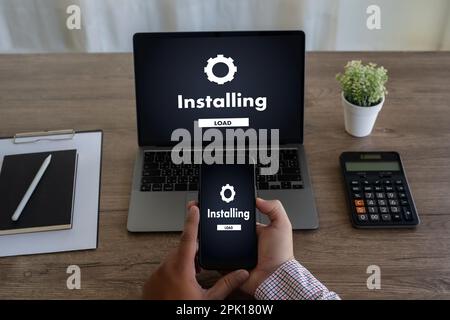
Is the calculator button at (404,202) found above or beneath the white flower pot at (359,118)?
beneath

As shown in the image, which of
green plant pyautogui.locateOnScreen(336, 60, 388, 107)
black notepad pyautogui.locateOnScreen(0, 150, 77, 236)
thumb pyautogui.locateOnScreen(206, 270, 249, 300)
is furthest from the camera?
green plant pyautogui.locateOnScreen(336, 60, 388, 107)

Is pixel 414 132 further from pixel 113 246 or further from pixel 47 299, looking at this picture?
pixel 47 299

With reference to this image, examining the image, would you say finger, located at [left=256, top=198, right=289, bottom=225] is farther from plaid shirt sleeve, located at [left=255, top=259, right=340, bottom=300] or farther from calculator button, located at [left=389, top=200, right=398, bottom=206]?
calculator button, located at [left=389, top=200, right=398, bottom=206]

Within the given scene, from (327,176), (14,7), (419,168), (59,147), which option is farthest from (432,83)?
(14,7)

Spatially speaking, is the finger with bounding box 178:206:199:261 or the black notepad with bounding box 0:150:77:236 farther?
the black notepad with bounding box 0:150:77:236

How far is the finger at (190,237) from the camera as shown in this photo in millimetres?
868

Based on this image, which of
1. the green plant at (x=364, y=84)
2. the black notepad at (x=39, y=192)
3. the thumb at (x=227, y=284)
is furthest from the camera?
the green plant at (x=364, y=84)

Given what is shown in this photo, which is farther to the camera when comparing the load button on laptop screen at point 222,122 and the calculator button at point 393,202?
the load button on laptop screen at point 222,122

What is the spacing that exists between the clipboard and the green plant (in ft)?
1.79

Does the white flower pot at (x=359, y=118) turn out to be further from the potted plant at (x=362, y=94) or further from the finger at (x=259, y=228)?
the finger at (x=259, y=228)

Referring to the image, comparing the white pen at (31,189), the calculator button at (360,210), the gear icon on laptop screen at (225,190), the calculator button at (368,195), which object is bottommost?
the calculator button at (360,210)

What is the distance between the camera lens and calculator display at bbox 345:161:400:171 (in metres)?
1.07

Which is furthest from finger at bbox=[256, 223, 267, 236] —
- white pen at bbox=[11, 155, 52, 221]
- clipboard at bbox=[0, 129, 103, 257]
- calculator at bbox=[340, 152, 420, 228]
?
white pen at bbox=[11, 155, 52, 221]

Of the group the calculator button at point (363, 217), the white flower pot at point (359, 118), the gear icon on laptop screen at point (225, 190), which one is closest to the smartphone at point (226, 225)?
the gear icon on laptop screen at point (225, 190)
